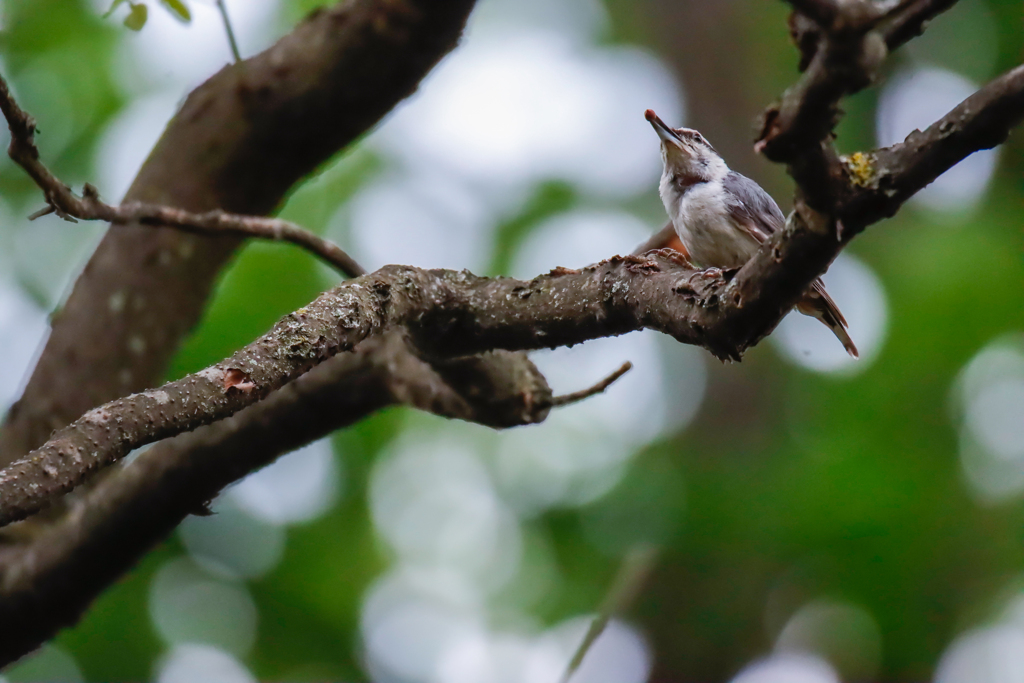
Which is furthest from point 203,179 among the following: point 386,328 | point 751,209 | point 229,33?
point 751,209

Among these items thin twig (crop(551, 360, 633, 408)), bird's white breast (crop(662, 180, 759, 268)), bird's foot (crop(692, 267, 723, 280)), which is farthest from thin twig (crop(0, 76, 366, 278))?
bird's foot (crop(692, 267, 723, 280))

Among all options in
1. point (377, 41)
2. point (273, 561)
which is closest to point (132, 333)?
point (377, 41)

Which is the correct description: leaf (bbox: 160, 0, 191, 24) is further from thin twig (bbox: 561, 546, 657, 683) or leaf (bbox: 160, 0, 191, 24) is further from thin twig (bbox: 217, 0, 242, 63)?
thin twig (bbox: 561, 546, 657, 683)

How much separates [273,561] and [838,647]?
16.1 feet

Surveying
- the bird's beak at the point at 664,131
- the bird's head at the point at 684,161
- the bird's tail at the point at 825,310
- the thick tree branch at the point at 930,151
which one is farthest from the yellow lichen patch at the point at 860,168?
the bird's head at the point at 684,161

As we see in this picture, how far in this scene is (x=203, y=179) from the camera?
4180 mm

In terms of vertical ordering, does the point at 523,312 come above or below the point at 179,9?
below

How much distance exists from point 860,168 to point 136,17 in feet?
8.11

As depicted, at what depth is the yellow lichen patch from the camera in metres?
1.59

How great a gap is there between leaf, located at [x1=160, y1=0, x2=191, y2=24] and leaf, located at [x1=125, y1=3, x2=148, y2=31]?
0.10 m

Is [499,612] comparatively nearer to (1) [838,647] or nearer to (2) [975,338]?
(1) [838,647]

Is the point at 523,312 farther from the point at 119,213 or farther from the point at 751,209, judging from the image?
the point at 751,209

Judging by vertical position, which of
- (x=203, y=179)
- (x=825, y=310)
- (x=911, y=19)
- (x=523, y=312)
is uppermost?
(x=911, y=19)

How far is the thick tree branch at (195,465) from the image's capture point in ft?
11.0
